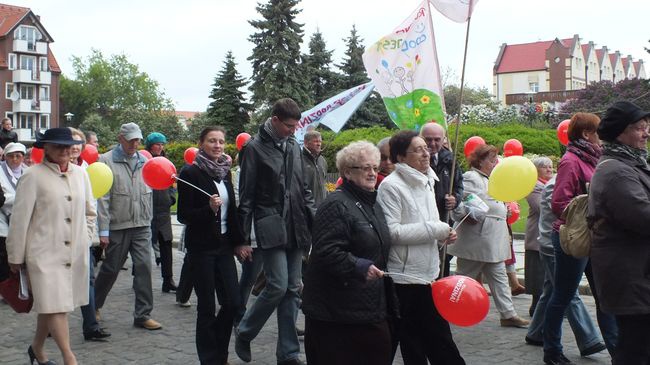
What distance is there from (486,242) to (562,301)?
1678 millimetres

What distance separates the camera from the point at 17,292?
18.6 feet

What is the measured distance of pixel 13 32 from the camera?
79188 millimetres

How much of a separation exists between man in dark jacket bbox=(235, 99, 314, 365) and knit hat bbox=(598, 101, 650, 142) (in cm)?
234

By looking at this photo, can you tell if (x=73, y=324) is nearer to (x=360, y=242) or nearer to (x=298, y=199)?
(x=298, y=199)

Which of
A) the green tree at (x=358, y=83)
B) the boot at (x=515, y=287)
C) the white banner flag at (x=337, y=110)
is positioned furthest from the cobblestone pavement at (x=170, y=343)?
the green tree at (x=358, y=83)

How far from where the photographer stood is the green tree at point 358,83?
46.3 metres

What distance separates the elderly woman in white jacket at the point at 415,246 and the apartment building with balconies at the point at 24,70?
81.0 metres

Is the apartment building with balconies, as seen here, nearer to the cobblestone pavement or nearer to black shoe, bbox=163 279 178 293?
black shoe, bbox=163 279 178 293

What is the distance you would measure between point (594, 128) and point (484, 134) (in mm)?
23730

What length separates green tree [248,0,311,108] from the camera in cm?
4613

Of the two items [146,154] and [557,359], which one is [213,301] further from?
[146,154]

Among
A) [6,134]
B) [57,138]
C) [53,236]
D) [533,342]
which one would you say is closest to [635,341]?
[533,342]

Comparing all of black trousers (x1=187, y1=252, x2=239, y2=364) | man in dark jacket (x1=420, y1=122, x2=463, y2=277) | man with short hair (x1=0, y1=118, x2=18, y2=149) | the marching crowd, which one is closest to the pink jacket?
the marching crowd

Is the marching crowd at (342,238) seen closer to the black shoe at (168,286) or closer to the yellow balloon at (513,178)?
the yellow balloon at (513,178)
